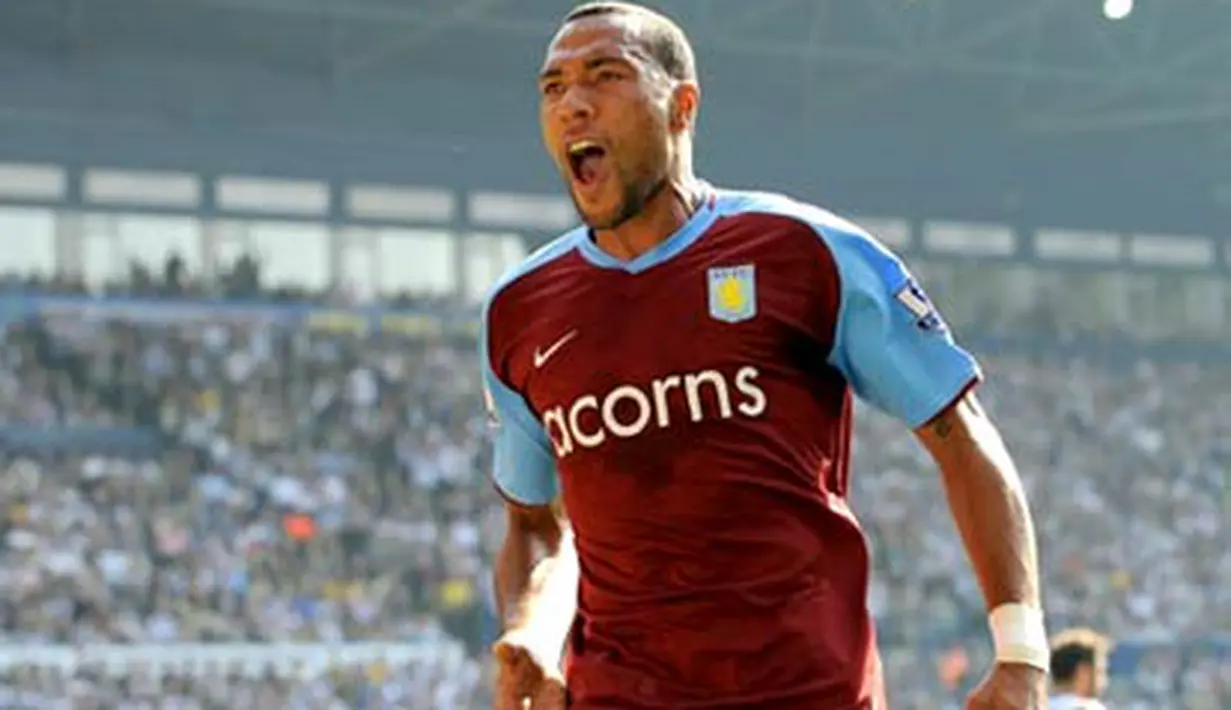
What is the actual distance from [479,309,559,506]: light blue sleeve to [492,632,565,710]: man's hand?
13.7 inches

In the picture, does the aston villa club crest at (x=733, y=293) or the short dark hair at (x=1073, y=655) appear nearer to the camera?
the aston villa club crest at (x=733, y=293)

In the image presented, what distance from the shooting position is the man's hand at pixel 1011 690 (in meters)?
2.94

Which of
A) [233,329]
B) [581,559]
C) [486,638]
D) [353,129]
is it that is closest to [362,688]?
[486,638]

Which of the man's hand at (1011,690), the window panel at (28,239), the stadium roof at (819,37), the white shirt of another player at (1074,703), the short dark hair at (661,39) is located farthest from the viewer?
the stadium roof at (819,37)

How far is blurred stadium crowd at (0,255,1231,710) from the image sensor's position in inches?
871

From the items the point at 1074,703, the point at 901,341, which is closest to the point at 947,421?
the point at 901,341

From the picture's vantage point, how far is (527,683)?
3332 mm

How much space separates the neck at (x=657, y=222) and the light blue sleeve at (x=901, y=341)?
28 cm

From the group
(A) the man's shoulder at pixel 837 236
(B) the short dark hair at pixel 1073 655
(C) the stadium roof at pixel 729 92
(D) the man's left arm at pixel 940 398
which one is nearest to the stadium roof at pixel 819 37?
(C) the stadium roof at pixel 729 92

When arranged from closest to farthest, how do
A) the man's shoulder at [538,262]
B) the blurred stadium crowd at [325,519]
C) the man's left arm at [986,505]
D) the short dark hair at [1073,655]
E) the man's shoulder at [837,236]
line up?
the man's left arm at [986,505] → the man's shoulder at [837,236] → the man's shoulder at [538,262] → the short dark hair at [1073,655] → the blurred stadium crowd at [325,519]

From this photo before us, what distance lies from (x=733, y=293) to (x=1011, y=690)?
0.67 metres

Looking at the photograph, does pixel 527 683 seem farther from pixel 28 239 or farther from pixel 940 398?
pixel 28 239

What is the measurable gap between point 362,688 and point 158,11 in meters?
8.12

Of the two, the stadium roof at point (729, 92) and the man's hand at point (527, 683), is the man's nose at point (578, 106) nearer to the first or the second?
the man's hand at point (527, 683)
